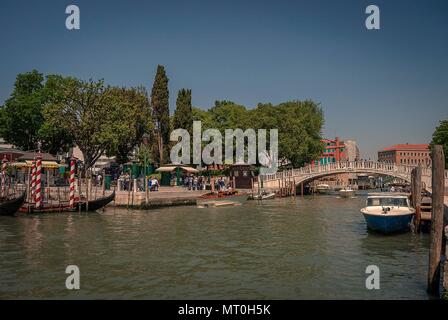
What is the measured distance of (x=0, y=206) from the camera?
68.4 ft

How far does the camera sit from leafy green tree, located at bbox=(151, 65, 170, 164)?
43.7 meters

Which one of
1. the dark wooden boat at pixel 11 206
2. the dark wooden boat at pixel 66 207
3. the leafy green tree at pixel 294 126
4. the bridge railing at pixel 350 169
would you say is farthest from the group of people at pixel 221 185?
the dark wooden boat at pixel 11 206

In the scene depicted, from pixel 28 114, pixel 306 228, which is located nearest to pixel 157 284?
pixel 306 228

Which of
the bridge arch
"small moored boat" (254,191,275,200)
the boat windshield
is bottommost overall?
"small moored boat" (254,191,275,200)

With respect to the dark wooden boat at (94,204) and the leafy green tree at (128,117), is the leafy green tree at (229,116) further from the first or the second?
Result: the dark wooden boat at (94,204)

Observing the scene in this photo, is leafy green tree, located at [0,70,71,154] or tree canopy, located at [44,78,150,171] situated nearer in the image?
tree canopy, located at [44,78,150,171]

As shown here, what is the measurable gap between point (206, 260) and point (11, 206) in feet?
45.7

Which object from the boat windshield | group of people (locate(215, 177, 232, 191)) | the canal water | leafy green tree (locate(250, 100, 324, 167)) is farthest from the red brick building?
the canal water

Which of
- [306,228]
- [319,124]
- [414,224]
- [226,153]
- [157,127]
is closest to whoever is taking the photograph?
[414,224]

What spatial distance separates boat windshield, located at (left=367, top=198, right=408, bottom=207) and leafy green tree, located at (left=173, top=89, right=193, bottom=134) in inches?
1193

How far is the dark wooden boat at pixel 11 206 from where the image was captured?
20.8 m

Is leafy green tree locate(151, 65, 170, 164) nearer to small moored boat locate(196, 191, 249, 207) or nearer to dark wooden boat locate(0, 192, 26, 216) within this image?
small moored boat locate(196, 191, 249, 207)
